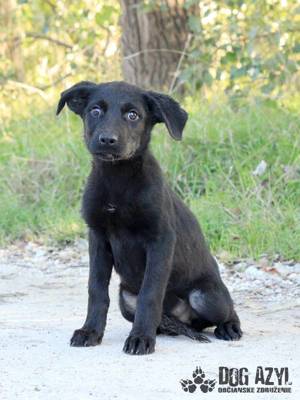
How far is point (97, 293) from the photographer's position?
15.4 ft

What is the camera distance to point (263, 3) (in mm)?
8742

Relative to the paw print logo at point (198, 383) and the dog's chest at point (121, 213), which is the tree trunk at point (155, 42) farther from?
the paw print logo at point (198, 383)

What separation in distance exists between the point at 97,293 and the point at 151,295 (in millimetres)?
298

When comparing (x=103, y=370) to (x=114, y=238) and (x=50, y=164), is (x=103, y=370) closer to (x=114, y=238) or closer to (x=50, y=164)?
(x=114, y=238)

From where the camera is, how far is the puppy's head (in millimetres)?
4566

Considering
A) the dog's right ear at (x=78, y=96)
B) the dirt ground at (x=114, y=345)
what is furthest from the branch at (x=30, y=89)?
the dog's right ear at (x=78, y=96)

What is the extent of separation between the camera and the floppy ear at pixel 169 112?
15.8 feet

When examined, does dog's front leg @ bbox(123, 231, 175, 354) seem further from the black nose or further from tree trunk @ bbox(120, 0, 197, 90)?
tree trunk @ bbox(120, 0, 197, 90)

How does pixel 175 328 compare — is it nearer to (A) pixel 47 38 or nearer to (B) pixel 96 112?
(B) pixel 96 112

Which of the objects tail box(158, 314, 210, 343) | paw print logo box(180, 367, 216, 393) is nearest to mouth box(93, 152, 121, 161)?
tail box(158, 314, 210, 343)

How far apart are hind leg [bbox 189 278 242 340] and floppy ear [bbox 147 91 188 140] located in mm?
787

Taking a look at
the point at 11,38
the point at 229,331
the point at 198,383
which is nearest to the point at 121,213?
the point at 229,331

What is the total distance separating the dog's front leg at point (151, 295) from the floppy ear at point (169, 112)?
1.73 feet

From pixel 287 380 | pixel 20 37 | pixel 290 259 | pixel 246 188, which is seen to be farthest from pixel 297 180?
pixel 20 37
